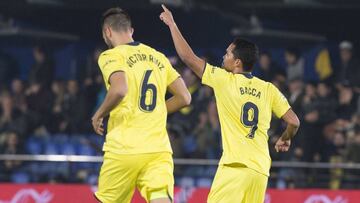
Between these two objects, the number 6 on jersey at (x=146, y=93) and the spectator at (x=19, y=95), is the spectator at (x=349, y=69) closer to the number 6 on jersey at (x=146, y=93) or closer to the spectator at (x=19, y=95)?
the spectator at (x=19, y=95)

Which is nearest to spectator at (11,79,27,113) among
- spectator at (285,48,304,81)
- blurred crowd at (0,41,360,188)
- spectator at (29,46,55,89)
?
blurred crowd at (0,41,360,188)

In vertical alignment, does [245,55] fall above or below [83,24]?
below

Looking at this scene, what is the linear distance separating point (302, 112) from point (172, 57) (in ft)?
12.5

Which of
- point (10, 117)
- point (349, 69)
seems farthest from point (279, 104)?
point (10, 117)

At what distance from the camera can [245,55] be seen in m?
10.3

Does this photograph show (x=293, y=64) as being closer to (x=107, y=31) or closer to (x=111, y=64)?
(x=107, y=31)

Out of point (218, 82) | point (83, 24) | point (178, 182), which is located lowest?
point (178, 182)

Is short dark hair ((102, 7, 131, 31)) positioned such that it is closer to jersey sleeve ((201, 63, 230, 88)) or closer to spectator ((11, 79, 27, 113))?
jersey sleeve ((201, 63, 230, 88))

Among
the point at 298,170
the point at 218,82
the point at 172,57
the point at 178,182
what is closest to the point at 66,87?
the point at 172,57

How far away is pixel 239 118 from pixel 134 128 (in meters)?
1.22

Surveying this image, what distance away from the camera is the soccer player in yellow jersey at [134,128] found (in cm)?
940

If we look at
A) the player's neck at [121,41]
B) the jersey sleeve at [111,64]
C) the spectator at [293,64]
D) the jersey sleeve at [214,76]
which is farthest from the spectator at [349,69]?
the jersey sleeve at [111,64]

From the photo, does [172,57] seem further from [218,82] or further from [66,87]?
[218,82]

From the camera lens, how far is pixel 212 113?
55.2 feet
